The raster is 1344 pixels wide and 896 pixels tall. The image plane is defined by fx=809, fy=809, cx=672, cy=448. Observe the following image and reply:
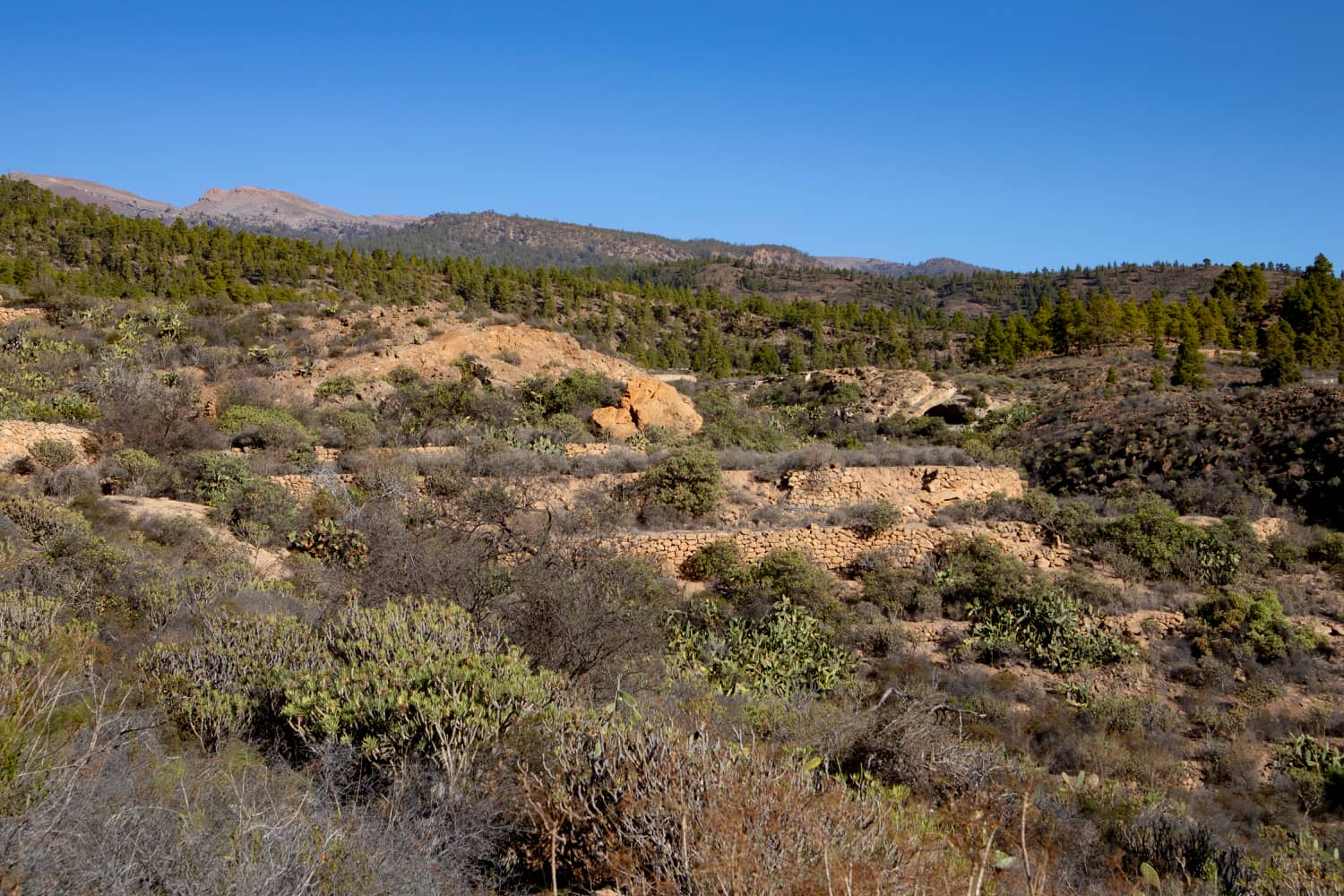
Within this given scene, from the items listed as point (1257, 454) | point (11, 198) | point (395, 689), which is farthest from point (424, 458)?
point (11, 198)

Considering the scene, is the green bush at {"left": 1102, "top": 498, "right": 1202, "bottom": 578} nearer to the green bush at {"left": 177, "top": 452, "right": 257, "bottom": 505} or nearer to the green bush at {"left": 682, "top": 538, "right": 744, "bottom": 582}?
the green bush at {"left": 682, "top": 538, "right": 744, "bottom": 582}

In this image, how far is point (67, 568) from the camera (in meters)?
7.57

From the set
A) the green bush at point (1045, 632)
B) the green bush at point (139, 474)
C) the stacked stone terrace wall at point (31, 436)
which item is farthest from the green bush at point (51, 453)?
the green bush at point (1045, 632)

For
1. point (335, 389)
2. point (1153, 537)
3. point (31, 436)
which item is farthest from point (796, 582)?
point (335, 389)

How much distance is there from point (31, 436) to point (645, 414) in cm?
1161

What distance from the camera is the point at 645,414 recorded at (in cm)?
1936

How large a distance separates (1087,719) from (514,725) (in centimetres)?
664

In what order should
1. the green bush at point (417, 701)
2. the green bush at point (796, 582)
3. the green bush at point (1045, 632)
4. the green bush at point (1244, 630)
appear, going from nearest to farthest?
the green bush at point (417, 701), the green bush at point (1244, 630), the green bush at point (1045, 632), the green bush at point (796, 582)

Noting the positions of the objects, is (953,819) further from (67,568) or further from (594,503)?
(594,503)

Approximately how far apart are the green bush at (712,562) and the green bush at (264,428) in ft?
26.1

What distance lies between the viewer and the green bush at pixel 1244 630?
959cm

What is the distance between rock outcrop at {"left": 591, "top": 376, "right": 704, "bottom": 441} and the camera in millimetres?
19016

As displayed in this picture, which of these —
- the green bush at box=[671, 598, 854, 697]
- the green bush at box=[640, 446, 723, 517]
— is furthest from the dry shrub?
the green bush at box=[640, 446, 723, 517]

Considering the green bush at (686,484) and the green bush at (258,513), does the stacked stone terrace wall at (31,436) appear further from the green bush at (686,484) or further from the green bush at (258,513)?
the green bush at (686,484)
